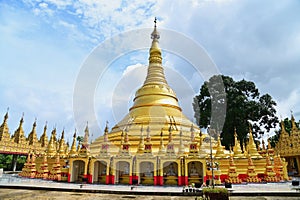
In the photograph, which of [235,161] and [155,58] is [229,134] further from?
[155,58]

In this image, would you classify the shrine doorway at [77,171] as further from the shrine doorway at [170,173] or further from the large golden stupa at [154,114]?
the shrine doorway at [170,173]

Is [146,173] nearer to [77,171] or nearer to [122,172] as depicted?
[122,172]

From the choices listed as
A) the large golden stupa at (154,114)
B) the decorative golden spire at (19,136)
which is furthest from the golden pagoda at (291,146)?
the decorative golden spire at (19,136)

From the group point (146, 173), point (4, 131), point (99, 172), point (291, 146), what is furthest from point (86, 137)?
point (291, 146)

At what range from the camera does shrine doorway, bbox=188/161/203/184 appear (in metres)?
20.0

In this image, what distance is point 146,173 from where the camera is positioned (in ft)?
70.3

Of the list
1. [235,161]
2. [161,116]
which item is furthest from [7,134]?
[235,161]

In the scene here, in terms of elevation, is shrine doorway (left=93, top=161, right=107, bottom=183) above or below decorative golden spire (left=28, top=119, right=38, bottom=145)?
below

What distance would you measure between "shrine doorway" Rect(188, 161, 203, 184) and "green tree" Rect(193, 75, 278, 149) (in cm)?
1156

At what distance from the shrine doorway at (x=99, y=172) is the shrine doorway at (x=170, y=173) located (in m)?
6.32

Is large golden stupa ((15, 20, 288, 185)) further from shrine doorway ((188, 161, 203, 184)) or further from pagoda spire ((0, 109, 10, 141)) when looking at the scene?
pagoda spire ((0, 109, 10, 141))

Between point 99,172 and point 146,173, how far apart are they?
17.1 ft

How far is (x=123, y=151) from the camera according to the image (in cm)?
2088

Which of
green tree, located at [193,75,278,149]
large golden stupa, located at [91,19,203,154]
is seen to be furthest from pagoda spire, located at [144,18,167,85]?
green tree, located at [193,75,278,149]
